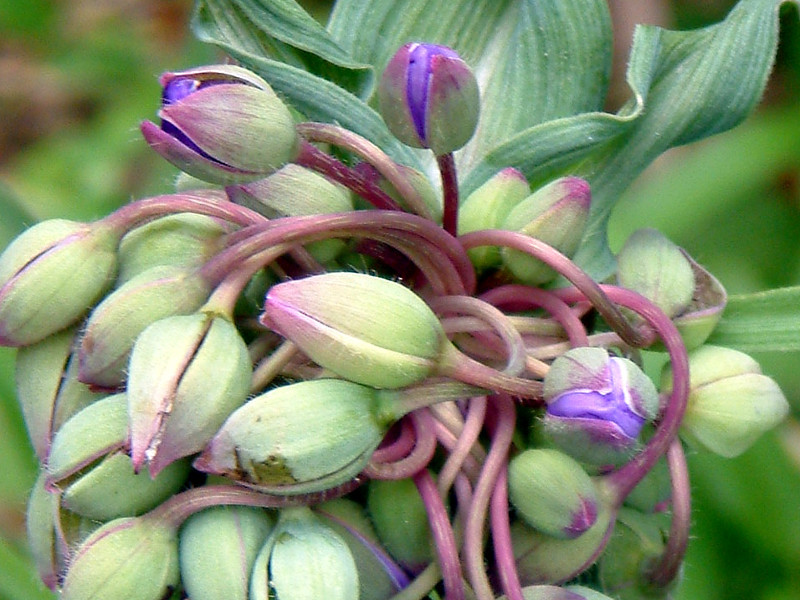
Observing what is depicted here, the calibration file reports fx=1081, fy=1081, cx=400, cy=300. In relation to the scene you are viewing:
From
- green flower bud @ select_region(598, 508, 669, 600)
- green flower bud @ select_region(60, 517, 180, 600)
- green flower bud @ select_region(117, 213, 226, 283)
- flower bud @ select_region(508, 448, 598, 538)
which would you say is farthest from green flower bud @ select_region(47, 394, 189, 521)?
green flower bud @ select_region(598, 508, 669, 600)

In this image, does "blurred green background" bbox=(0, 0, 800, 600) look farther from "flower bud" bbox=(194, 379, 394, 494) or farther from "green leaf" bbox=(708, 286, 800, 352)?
"flower bud" bbox=(194, 379, 394, 494)

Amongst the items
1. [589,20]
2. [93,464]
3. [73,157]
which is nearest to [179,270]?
[93,464]

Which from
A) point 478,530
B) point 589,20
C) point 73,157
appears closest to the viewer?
point 478,530

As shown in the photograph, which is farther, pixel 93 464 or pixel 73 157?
pixel 73 157

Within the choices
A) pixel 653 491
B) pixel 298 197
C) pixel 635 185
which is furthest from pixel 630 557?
pixel 635 185

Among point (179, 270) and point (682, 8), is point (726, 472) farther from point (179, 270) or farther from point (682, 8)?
point (682, 8)

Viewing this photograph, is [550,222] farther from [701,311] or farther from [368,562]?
[368,562]

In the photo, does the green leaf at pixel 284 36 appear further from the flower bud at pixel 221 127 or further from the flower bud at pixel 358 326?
the flower bud at pixel 358 326

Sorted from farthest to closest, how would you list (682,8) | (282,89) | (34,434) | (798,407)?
(682,8)
(798,407)
(282,89)
(34,434)
